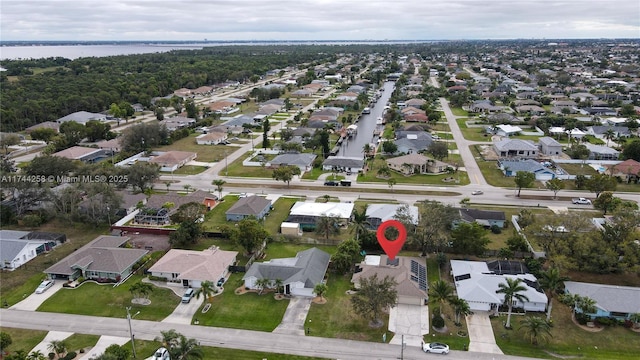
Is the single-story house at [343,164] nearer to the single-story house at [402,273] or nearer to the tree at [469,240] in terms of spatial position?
the single-story house at [402,273]

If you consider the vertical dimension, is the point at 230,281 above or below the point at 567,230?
below

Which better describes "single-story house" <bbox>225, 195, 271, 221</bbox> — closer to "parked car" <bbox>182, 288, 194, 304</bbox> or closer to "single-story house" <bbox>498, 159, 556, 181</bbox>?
"parked car" <bbox>182, 288, 194, 304</bbox>

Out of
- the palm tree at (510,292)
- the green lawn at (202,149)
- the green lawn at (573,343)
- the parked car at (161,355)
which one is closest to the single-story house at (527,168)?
the green lawn at (573,343)

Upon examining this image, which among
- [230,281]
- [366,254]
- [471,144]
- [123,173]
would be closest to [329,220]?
[366,254]

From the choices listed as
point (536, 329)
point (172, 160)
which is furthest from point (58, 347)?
point (172, 160)

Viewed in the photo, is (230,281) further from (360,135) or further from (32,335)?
(360,135)

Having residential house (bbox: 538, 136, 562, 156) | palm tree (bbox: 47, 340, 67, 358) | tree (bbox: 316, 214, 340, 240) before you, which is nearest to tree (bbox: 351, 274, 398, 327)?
tree (bbox: 316, 214, 340, 240)
